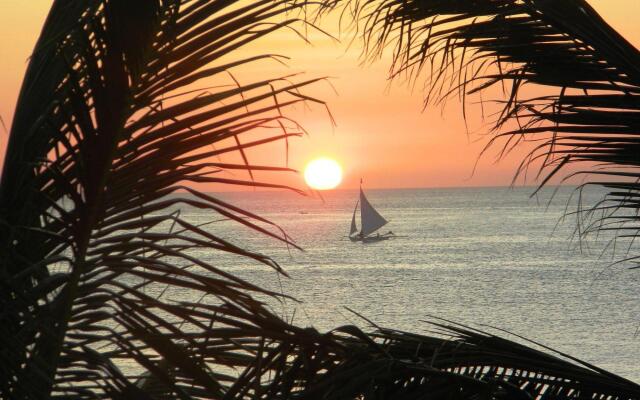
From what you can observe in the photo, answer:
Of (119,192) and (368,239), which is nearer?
(119,192)

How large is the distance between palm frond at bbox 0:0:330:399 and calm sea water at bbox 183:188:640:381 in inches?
480

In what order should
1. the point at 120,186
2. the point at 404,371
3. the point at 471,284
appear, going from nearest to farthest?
1. the point at 120,186
2. the point at 404,371
3. the point at 471,284

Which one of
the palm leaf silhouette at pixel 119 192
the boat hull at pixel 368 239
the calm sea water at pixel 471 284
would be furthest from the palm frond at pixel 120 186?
the boat hull at pixel 368 239

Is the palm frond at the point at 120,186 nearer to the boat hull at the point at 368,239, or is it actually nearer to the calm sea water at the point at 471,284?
the calm sea water at the point at 471,284

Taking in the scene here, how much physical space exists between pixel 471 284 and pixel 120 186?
158 ft

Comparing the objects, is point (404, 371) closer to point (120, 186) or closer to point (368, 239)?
point (120, 186)

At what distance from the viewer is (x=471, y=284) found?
48.7 m

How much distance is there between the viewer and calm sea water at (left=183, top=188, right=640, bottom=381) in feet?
115

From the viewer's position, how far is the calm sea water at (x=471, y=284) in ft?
115

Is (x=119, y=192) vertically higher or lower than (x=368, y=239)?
higher

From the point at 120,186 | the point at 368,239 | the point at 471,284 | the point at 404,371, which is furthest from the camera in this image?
the point at 368,239

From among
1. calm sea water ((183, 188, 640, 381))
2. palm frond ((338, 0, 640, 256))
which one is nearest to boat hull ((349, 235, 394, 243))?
calm sea water ((183, 188, 640, 381))

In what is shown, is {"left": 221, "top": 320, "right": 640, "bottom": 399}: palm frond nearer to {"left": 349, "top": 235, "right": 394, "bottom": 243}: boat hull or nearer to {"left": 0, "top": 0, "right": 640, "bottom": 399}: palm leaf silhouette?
{"left": 0, "top": 0, "right": 640, "bottom": 399}: palm leaf silhouette

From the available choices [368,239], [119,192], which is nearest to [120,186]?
[119,192]
